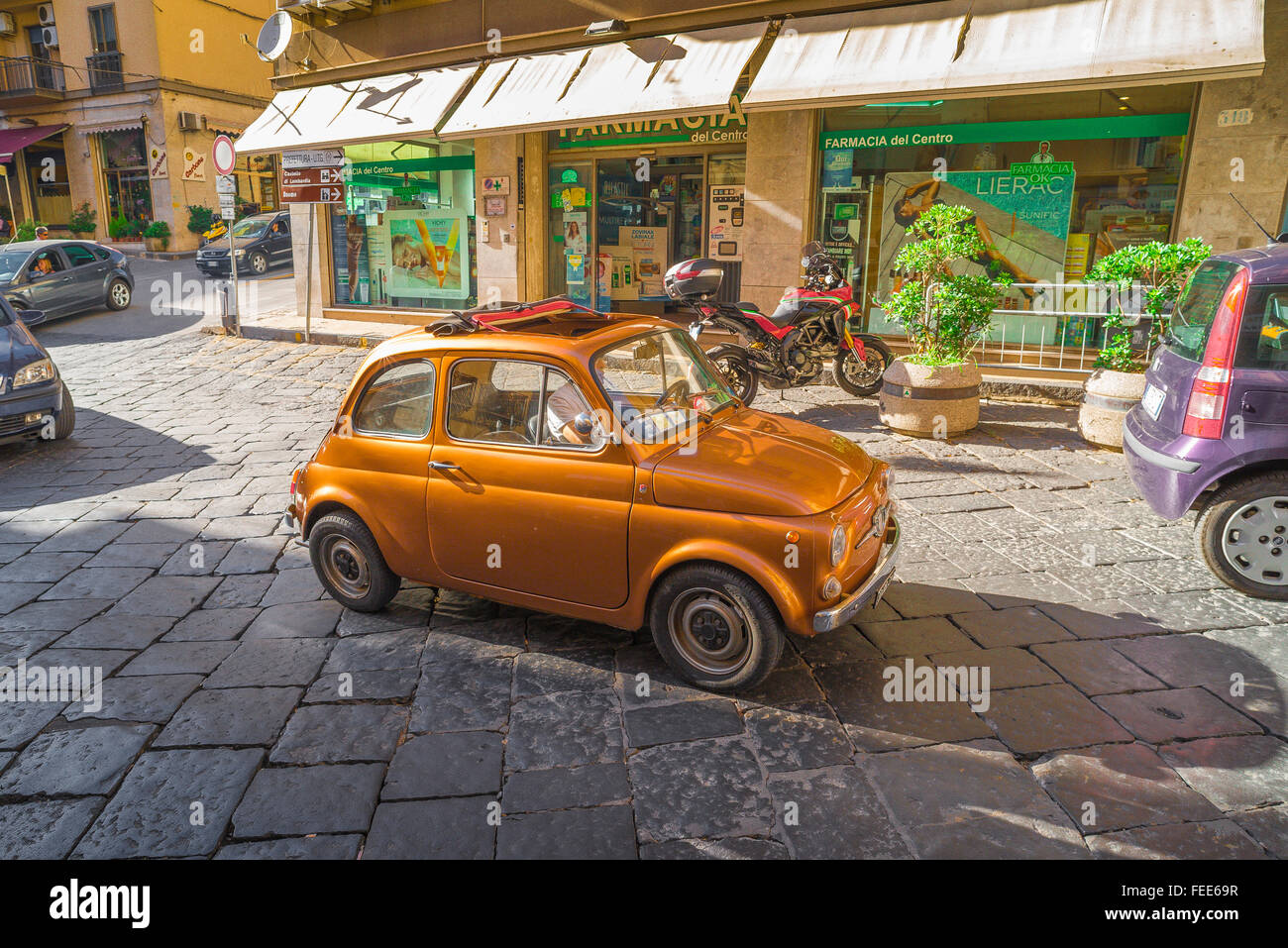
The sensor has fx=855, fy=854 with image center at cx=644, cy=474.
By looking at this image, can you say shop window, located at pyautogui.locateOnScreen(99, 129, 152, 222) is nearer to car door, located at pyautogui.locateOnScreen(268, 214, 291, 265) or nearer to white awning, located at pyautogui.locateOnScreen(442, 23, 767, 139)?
car door, located at pyautogui.locateOnScreen(268, 214, 291, 265)

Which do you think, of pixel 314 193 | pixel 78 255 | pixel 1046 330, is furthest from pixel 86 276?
pixel 1046 330

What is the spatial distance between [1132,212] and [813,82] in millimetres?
3968

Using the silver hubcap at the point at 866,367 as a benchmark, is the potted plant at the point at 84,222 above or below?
above

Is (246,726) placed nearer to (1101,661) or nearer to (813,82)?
(1101,661)

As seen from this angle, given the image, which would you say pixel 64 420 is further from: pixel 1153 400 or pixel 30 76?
pixel 30 76

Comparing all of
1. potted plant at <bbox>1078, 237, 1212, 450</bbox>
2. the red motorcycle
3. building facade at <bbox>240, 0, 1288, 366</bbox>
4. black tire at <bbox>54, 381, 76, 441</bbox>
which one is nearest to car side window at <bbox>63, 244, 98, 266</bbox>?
building facade at <bbox>240, 0, 1288, 366</bbox>

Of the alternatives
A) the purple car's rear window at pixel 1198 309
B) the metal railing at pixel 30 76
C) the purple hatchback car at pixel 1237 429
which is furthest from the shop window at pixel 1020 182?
the metal railing at pixel 30 76

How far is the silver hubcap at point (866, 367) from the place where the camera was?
974cm

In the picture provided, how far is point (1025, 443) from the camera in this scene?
26.1 feet

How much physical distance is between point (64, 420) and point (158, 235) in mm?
23476

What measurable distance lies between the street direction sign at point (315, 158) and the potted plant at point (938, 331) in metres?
9.56

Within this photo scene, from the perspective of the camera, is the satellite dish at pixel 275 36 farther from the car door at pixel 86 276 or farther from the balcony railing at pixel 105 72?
the balcony railing at pixel 105 72

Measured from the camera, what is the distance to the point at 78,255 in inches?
677
